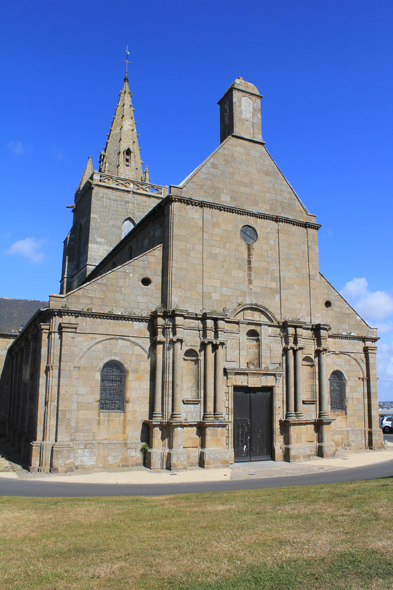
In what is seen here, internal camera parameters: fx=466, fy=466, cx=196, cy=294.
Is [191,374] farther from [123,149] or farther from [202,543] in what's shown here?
[123,149]

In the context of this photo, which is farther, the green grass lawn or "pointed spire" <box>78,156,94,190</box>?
"pointed spire" <box>78,156,94,190</box>

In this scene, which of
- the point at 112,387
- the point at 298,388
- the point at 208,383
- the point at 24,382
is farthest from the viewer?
the point at 24,382

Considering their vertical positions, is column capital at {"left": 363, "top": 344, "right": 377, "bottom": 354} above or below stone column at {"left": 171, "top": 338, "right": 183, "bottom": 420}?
above

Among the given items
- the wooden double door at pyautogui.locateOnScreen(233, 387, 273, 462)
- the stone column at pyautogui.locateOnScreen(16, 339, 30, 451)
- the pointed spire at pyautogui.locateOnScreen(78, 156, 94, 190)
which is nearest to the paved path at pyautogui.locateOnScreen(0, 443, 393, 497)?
the wooden double door at pyautogui.locateOnScreen(233, 387, 273, 462)

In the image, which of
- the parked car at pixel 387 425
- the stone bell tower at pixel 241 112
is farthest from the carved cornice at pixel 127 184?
the parked car at pixel 387 425

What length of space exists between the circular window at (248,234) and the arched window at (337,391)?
717cm

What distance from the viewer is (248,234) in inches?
776

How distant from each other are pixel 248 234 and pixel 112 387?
8.46 meters

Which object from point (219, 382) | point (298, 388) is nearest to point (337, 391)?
point (298, 388)

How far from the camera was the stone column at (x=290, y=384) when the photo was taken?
18.5 meters

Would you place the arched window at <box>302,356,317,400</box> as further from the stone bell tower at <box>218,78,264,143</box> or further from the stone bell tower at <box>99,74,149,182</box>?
the stone bell tower at <box>99,74,149,182</box>

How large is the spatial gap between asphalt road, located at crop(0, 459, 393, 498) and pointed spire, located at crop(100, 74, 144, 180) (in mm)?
26090

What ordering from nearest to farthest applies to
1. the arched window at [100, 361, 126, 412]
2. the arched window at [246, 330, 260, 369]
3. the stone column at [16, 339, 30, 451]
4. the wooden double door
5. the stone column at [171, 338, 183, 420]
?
the arched window at [100, 361, 126, 412], the stone column at [171, 338, 183, 420], the wooden double door, the arched window at [246, 330, 260, 369], the stone column at [16, 339, 30, 451]

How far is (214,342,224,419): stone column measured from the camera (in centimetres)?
1698
